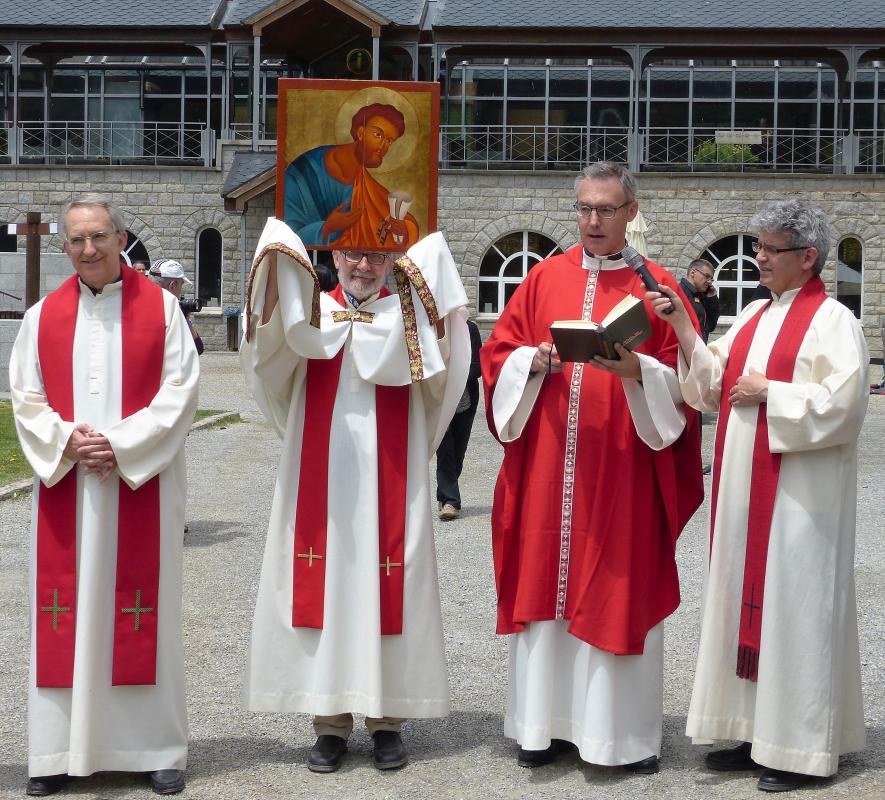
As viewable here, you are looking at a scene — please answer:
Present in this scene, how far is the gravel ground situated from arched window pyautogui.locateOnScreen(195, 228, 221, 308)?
831 inches

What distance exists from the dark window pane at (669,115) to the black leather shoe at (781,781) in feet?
95.2

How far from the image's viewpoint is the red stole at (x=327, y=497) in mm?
4781

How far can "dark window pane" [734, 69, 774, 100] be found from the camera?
3198 centimetres

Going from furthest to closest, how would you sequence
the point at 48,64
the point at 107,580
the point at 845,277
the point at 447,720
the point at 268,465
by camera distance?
the point at 48,64
the point at 845,277
the point at 268,465
the point at 447,720
the point at 107,580

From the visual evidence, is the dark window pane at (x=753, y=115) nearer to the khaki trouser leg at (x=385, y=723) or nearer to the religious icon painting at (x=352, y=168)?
the religious icon painting at (x=352, y=168)

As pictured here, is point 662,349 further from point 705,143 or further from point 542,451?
point 705,143

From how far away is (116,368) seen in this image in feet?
14.9

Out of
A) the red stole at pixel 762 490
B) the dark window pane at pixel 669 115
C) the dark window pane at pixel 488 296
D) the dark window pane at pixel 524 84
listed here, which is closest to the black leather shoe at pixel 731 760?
the red stole at pixel 762 490

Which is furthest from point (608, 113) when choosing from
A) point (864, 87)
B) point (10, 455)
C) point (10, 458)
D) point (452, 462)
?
point (452, 462)

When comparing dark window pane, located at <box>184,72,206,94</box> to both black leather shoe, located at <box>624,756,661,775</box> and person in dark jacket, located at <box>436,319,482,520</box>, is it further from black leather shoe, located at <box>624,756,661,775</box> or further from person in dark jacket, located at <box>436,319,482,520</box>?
black leather shoe, located at <box>624,756,661,775</box>

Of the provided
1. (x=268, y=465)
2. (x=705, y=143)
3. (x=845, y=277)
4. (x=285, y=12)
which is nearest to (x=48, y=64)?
(x=285, y=12)

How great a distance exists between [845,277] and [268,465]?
65.8ft

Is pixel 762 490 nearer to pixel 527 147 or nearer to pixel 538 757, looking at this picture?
pixel 538 757

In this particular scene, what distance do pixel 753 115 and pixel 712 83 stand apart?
4.01 feet
